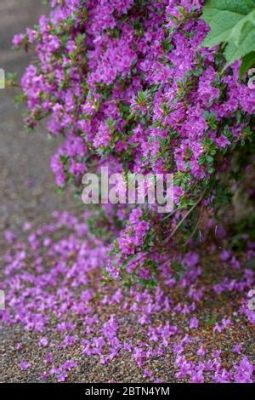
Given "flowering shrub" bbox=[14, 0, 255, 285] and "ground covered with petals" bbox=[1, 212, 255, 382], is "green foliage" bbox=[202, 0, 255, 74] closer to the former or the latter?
"flowering shrub" bbox=[14, 0, 255, 285]

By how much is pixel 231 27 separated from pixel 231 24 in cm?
2

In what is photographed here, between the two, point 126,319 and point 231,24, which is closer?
point 231,24

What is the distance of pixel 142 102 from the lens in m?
2.53

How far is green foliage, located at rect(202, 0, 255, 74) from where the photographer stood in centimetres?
202

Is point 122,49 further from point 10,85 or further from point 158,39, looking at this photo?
point 10,85

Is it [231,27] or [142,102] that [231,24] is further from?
[142,102]

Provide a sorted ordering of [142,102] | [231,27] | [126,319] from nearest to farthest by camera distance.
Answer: [231,27] < [142,102] < [126,319]

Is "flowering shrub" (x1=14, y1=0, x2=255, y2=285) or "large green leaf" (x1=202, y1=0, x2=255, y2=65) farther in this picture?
"flowering shrub" (x1=14, y1=0, x2=255, y2=285)

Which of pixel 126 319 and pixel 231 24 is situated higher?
pixel 231 24

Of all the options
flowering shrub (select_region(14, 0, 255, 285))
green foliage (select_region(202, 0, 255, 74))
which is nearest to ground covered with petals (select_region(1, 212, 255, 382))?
flowering shrub (select_region(14, 0, 255, 285))

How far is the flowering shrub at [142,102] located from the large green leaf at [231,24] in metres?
0.11

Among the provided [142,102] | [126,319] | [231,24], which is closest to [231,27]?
[231,24]

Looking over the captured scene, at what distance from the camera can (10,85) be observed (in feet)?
10.4
